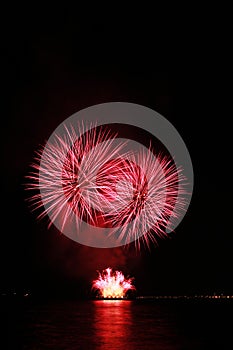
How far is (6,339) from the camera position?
19141 millimetres

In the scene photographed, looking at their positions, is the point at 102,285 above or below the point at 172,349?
above

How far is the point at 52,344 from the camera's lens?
57.2 ft

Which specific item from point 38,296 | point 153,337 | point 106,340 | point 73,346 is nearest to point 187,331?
point 153,337

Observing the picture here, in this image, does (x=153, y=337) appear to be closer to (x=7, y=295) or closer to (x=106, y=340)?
(x=106, y=340)

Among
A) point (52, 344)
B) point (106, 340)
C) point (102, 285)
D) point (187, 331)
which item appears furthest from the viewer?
point (102, 285)

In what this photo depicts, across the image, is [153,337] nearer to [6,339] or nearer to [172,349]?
[172,349]

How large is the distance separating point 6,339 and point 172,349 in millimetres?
6815

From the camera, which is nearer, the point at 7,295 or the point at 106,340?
the point at 106,340

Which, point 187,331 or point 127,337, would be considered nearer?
point 127,337

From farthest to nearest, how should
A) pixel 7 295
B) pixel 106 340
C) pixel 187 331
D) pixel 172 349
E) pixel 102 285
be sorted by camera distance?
pixel 7 295
pixel 102 285
pixel 187 331
pixel 106 340
pixel 172 349

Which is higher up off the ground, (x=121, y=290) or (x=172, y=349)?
(x=121, y=290)

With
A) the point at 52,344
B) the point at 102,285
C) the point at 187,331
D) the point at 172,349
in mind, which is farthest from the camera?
the point at 102,285

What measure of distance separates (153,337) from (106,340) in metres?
2.18

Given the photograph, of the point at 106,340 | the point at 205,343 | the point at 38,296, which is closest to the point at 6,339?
the point at 106,340
